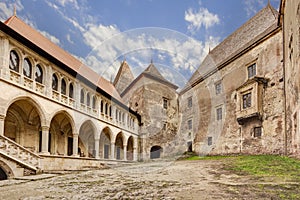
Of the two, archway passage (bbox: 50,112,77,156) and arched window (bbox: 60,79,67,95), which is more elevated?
arched window (bbox: 60,79,67,95)

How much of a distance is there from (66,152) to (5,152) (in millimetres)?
9177

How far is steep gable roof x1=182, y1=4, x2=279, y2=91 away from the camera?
19.4 meters

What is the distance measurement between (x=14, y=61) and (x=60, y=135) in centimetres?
794

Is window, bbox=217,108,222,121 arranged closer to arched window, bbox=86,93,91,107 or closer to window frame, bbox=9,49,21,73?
arched window, bbox=86,93,91,107

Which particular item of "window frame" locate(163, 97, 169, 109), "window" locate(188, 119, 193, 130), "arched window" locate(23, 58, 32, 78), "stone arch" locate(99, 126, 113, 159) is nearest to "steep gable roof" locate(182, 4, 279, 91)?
"window" locate(188, 119, 193, 130)

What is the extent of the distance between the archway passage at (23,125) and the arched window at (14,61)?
2.39 m

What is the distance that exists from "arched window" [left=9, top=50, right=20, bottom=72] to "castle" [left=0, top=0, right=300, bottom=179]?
0.16 ft

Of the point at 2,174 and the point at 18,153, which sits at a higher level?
the point at 18,153

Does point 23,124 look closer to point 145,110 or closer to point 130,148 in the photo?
point 130,148

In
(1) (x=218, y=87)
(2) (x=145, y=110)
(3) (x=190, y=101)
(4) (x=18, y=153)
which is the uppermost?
(1) (x=218, y=87)

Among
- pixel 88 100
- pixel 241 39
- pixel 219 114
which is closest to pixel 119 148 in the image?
pixel 88 100

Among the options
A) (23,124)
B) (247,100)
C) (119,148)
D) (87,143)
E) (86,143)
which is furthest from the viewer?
(119,148)

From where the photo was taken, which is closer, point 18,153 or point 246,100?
point 18,153

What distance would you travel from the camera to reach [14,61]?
491 inches
